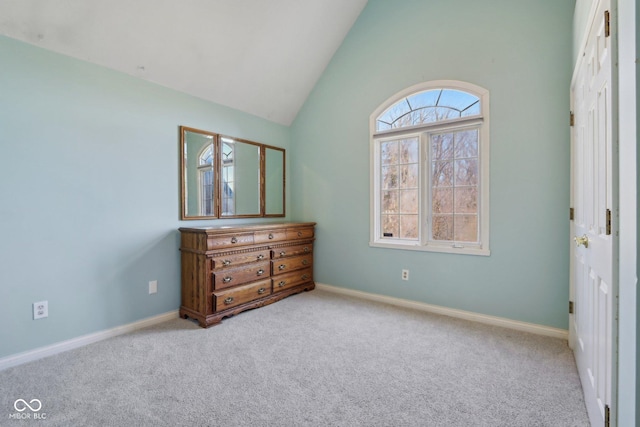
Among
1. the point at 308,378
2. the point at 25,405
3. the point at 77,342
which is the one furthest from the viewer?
the point at 77,342

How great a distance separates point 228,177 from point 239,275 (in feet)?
3.59

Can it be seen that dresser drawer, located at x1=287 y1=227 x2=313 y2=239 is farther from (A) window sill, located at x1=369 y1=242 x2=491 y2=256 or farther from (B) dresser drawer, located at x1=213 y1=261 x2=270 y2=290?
(A) window sill, located at x1=369 y1=242 x2=491 y2=256

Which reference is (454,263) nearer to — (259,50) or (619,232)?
(619,232)

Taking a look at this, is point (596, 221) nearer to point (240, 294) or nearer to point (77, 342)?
point (240, 294)

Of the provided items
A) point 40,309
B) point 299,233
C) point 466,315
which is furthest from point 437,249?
point 40,309

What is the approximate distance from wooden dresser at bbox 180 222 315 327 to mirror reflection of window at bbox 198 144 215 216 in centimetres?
37

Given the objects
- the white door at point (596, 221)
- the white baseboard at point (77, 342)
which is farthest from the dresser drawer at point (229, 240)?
the white door at point (596, 221)

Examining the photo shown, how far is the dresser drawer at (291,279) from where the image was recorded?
3486 mm

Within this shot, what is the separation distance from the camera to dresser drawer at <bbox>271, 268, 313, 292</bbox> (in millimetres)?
3486

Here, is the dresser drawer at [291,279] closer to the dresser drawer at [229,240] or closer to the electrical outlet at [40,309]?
the dresser drawer at [229,240]

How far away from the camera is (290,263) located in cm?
366

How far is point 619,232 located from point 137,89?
130 inches

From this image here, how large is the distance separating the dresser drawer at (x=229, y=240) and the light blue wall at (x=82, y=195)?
19.7 inches

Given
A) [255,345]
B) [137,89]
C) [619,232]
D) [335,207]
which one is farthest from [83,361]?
[619,232]
